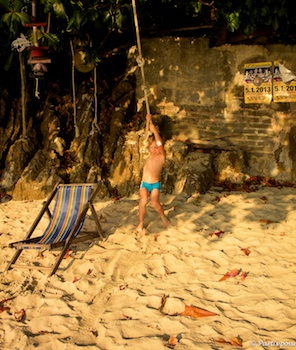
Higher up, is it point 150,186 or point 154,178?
point 154,178

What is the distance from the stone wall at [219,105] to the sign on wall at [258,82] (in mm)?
110

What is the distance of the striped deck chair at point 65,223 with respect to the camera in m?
5.05

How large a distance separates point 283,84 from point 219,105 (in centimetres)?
136

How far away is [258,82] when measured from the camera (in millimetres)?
8188

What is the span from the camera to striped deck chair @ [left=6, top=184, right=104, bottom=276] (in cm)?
505

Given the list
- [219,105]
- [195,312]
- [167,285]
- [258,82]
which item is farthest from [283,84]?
[195,312]

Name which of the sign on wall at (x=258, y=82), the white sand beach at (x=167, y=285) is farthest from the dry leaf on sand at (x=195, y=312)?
the sign on wall at (x=258, y=82)

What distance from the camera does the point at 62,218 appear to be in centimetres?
581

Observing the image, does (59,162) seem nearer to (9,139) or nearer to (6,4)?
(9,139)

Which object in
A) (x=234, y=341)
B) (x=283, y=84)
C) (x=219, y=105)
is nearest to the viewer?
(x=234, y=341)

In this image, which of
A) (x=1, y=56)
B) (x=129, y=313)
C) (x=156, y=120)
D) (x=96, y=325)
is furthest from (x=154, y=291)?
(x=1, y=56)

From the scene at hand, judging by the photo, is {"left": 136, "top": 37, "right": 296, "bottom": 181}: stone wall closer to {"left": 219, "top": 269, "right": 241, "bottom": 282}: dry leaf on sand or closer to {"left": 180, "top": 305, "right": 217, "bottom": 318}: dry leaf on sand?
{"left": 219, "top": 269, "right": 241, "bottom": 282}: dry leaf on sand

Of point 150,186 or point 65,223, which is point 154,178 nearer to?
point 150,186

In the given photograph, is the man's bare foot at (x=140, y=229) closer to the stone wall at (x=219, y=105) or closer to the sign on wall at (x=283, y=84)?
the stone wall at (x=219, y=105)
